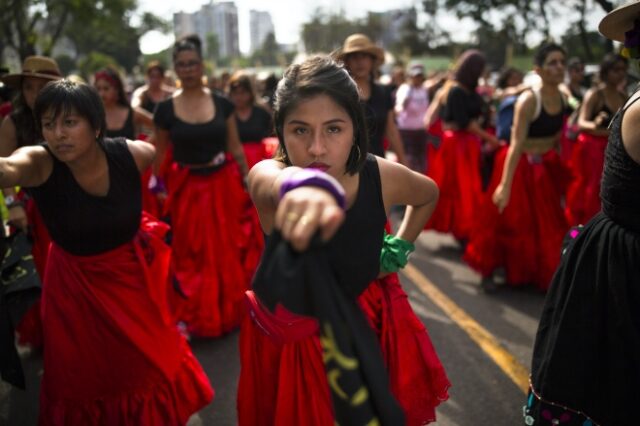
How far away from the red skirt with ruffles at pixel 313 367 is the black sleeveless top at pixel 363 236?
22 cm

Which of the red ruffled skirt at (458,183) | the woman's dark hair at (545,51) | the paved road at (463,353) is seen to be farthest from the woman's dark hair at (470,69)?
the paved road at (463,353)

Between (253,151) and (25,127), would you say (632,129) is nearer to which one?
(25,127)

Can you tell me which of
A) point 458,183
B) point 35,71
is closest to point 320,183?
point 35,71

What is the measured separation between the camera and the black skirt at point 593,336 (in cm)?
212

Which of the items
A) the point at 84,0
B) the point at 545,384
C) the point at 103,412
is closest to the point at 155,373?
the point at 103,412

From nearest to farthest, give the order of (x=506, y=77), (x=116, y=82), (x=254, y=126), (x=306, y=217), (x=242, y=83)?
(x=306, y=217), (x=116, y=82), (x=242, y=83), (x=254, y=126), (x=506, y=77)

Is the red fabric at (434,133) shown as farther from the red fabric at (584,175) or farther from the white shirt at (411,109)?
the white shirt at (411,109)

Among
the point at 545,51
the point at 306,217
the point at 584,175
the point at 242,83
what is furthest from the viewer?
the point at 242,83

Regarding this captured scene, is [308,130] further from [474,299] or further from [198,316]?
[474,299]

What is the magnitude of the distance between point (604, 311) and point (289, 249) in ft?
5.02

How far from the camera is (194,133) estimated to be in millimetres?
4566

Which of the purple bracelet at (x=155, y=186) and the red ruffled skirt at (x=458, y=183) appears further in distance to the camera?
the red ruffled skirt at (x=458, y=183)

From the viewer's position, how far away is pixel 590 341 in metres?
2.23

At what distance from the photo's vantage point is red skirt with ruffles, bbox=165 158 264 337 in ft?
14.7
